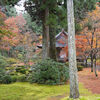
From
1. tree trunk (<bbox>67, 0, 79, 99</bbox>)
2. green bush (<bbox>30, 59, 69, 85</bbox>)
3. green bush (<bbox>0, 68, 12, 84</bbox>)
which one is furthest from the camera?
green bush (<bbox>0, 68, 12, 84</bbox>)

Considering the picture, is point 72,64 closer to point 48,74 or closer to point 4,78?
point 48,74

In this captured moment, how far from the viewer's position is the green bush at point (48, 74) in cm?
846

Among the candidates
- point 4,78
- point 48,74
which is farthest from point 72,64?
point 4,78

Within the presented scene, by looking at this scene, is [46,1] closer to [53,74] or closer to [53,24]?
[53,24]

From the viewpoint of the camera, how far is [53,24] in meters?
8.23

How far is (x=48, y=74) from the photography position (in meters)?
8.39

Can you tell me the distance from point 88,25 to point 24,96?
6706 mm

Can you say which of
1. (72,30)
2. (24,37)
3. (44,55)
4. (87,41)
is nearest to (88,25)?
(87,41)

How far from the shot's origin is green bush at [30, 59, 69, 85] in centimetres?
846

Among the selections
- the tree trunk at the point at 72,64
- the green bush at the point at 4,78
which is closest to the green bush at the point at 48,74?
the green bush at the point at 4,78

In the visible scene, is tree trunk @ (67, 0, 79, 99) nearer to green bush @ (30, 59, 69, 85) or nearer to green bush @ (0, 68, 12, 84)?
green bush @ (30, 59, 69, 85)

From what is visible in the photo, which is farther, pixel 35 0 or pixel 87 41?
pixel 87 41

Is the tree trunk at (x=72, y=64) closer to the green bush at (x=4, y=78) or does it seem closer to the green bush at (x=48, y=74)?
the green bush at (x=48, y=74)

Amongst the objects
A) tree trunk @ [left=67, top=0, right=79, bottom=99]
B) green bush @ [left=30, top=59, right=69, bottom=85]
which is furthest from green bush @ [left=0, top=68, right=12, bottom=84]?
tree trunk @ [left=67, top=0, right=79, bottom=99]
